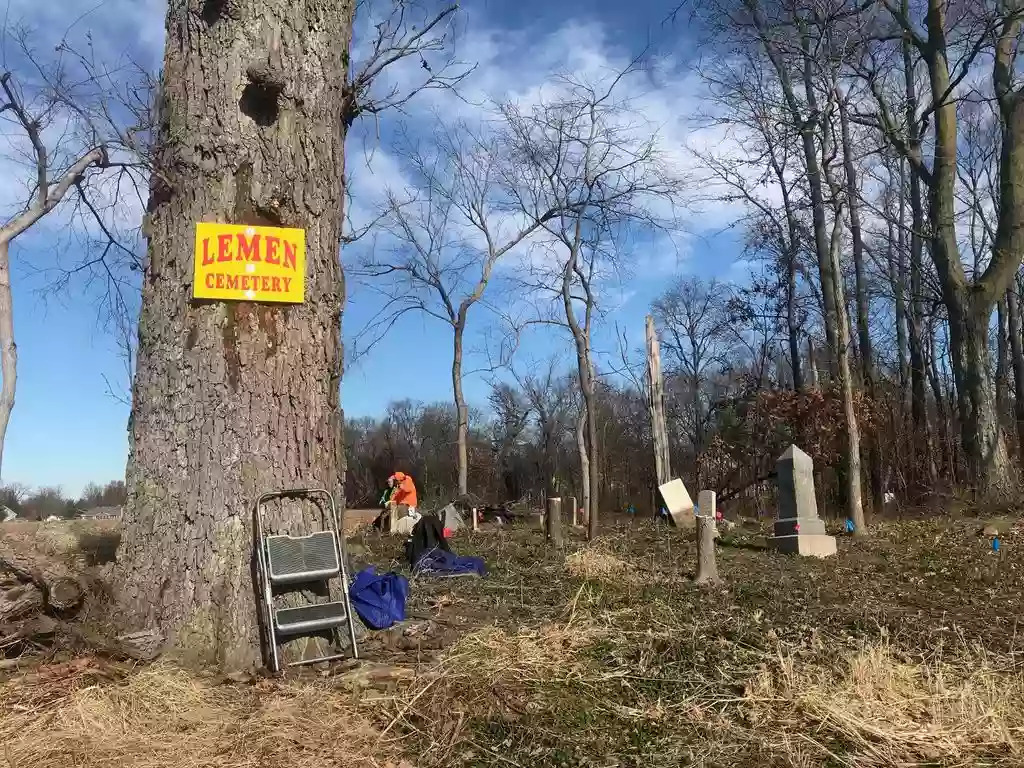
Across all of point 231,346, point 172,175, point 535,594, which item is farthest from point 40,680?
point 535,594

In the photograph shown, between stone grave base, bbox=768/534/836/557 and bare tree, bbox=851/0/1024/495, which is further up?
bare tree, bbox=851/0/1024/495

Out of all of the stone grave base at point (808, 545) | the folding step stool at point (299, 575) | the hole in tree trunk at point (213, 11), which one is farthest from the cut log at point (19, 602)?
the stone grave base at point (808, 545)

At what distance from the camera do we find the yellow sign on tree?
458 cm

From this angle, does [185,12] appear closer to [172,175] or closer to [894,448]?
[172,175]

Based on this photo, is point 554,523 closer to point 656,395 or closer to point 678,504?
point 678,504

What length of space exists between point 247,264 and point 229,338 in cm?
44

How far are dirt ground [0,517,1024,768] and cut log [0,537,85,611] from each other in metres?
0.46

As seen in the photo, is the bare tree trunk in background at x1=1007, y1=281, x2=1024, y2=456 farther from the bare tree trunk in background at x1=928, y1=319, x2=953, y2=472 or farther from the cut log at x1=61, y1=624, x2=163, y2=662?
the cut log at x1=61, y1=624, x2=163, y2=662

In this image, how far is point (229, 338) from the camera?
4.55 metres

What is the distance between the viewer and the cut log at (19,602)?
13.2 feet

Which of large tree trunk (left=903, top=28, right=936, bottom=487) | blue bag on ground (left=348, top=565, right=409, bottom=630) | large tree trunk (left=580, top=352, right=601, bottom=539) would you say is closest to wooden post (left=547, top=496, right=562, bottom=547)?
large tree trunk (left=580, top=352, right=601, bottom=539)

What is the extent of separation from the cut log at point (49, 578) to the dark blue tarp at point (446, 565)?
3222 mm

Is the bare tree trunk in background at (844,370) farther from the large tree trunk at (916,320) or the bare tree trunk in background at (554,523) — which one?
the bare tree trunk in background at (554,523)

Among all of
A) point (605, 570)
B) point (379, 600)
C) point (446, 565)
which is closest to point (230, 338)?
point (379, 600)
